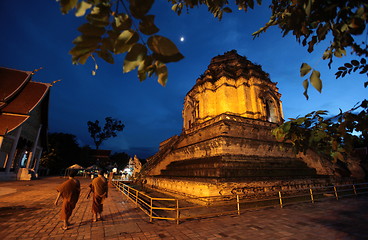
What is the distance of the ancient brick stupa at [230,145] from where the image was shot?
8492 millimetres

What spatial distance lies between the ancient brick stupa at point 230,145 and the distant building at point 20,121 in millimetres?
15887

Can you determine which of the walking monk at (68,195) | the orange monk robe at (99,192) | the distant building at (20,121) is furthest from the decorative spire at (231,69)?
the distant building at (20,121)

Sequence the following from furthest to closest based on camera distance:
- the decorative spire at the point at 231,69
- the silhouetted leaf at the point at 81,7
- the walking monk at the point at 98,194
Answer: the decorative spire at the point at 231,69, the walking monk at the point at 98,194, the silhouetted leaf at the point at 81,7

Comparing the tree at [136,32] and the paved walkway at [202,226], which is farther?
the paved walkway at [202,226]

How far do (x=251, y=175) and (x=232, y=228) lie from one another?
4719mm

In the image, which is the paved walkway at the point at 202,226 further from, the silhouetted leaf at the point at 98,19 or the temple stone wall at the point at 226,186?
the silhouetted leaf at the point at 98,19

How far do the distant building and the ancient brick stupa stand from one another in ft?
52.1

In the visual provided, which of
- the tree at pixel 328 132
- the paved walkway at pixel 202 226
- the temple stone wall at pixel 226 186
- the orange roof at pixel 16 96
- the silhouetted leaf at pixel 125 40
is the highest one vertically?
the orange roof at pixel 16 96

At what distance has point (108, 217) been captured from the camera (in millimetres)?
5535

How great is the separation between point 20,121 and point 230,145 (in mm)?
21940

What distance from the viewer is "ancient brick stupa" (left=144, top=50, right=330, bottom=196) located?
27.9ft

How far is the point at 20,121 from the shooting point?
58.5ft

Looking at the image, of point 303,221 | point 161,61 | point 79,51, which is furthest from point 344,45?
point 303,221

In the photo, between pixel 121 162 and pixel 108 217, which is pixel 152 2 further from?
pixel 121 162
